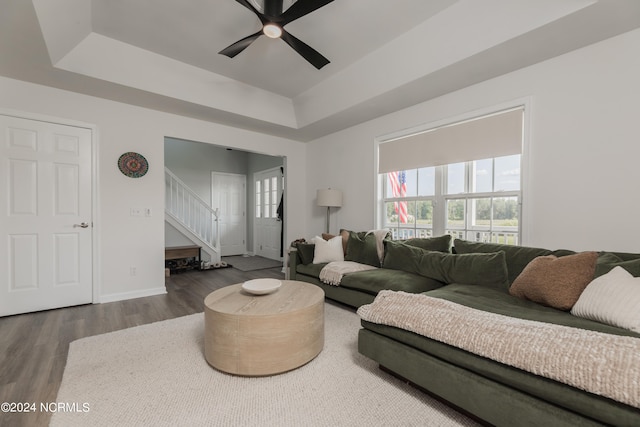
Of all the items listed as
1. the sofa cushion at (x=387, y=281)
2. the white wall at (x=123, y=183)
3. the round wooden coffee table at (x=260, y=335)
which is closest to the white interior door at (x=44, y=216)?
the white wall at (x=123, y=183)

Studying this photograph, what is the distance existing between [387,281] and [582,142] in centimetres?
208

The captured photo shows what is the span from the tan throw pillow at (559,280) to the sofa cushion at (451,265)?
0.87 feet

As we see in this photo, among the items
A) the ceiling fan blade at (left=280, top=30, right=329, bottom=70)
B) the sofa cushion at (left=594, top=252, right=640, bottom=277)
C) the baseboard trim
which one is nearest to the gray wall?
the baseboard trim

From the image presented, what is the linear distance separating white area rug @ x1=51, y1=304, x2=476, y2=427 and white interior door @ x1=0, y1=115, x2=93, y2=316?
56.8 inches

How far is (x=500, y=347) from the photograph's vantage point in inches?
51.4

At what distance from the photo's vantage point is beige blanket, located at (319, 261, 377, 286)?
309 centimetres

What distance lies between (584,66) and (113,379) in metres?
4.34

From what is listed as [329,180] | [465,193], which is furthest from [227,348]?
[329,180]

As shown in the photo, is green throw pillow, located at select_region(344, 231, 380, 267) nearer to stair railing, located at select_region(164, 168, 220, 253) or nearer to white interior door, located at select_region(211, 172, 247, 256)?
stair railing, located at select_region(164, 168, 220, 253)

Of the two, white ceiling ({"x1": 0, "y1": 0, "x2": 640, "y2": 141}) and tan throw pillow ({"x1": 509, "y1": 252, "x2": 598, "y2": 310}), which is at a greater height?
white ceiling ({"x1": 0, "y1": 0, "x2": 640, "y2": 141})

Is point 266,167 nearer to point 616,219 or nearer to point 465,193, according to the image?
point 465,193

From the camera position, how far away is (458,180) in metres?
3.41

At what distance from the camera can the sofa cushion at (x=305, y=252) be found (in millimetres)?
3738

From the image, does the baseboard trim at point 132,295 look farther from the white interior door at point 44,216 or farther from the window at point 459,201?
the window at point 459,201
